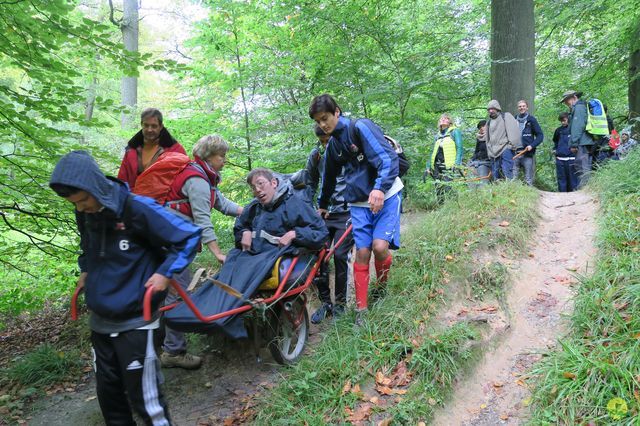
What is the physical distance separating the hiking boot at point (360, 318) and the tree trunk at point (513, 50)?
6.42m

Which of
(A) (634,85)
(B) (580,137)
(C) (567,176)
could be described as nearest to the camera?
(B) (580,137)

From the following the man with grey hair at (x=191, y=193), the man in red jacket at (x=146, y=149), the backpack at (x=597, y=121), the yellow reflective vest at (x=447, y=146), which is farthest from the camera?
the backpack at (x=597, y=121)

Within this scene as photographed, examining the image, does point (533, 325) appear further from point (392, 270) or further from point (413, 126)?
point (413, 126)

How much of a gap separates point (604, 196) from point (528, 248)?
1564mm

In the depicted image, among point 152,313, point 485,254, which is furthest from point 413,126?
point 152,313

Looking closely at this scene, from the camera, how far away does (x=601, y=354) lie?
2672 millimetres

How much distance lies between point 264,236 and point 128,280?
5.41 feet

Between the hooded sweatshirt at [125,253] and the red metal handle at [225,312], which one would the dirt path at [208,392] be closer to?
the red metal handle at [225,312]

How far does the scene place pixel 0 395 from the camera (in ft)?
13.0

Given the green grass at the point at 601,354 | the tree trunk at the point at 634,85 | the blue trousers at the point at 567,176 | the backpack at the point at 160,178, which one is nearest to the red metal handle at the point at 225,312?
the backpack at the point at 160,178

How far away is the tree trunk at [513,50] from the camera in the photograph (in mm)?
8188

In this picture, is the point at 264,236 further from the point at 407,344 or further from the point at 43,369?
the point at 43,369

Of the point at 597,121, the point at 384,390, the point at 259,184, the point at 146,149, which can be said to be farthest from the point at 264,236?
the point at 597,121

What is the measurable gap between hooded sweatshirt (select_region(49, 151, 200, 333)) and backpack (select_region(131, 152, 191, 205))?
3.45 feet
